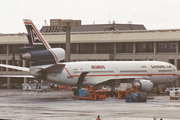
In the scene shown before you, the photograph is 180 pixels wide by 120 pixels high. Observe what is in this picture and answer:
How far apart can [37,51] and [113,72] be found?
14288mm

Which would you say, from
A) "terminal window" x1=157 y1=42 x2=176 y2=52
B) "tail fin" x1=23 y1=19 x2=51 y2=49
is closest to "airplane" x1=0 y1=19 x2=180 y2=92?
"tail fin" x1=23 y1=19 x2=51 y2=49

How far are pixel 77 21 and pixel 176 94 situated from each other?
95775mm

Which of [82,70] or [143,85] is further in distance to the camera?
[82,70]

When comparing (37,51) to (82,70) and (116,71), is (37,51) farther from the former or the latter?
(116,71)

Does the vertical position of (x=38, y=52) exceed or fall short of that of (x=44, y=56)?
it exceeds it

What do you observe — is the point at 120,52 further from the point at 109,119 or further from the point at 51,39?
the point at 109,119

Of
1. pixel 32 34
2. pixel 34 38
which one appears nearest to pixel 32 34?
pixel 32 34

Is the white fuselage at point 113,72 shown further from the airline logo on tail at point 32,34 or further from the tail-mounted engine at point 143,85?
the airline logo on tail at point 32,34

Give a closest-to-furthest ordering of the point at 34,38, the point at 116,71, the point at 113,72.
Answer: the point at 34,38 → the point at 113,72 → the point at 116,71

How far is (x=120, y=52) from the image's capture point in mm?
93188

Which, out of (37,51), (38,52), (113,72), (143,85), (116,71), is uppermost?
(37,51)

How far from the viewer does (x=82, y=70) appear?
63.3 m

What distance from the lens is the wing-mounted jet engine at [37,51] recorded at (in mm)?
55719

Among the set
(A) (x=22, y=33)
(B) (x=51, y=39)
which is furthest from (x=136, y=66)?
(A) (x=22, y=33)
